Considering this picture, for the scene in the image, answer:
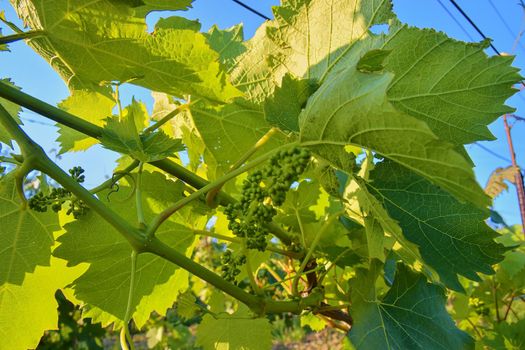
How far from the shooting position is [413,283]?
1.08 m

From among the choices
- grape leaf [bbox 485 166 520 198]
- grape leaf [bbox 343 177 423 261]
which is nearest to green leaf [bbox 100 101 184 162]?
grape leaf [bbox 343 177 423 261]

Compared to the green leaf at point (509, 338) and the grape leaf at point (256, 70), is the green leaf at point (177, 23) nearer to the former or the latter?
the grape leaf at point (256, 70)

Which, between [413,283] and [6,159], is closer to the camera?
[6,159]

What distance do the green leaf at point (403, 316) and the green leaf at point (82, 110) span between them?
0.75m

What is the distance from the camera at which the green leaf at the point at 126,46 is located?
0.85 meters

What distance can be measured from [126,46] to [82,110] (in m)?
0.48

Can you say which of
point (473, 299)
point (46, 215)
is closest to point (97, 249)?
point (46, 215)

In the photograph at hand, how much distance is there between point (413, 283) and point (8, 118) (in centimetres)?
86

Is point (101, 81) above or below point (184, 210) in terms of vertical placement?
above

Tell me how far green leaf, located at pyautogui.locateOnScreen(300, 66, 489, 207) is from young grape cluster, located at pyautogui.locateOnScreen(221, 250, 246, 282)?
329 millimetres

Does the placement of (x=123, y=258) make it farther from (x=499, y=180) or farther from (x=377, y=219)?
(x=499, y=180)

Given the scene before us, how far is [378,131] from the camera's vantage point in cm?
62

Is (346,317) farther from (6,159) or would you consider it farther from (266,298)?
(6,159)

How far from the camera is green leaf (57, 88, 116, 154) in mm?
1272
